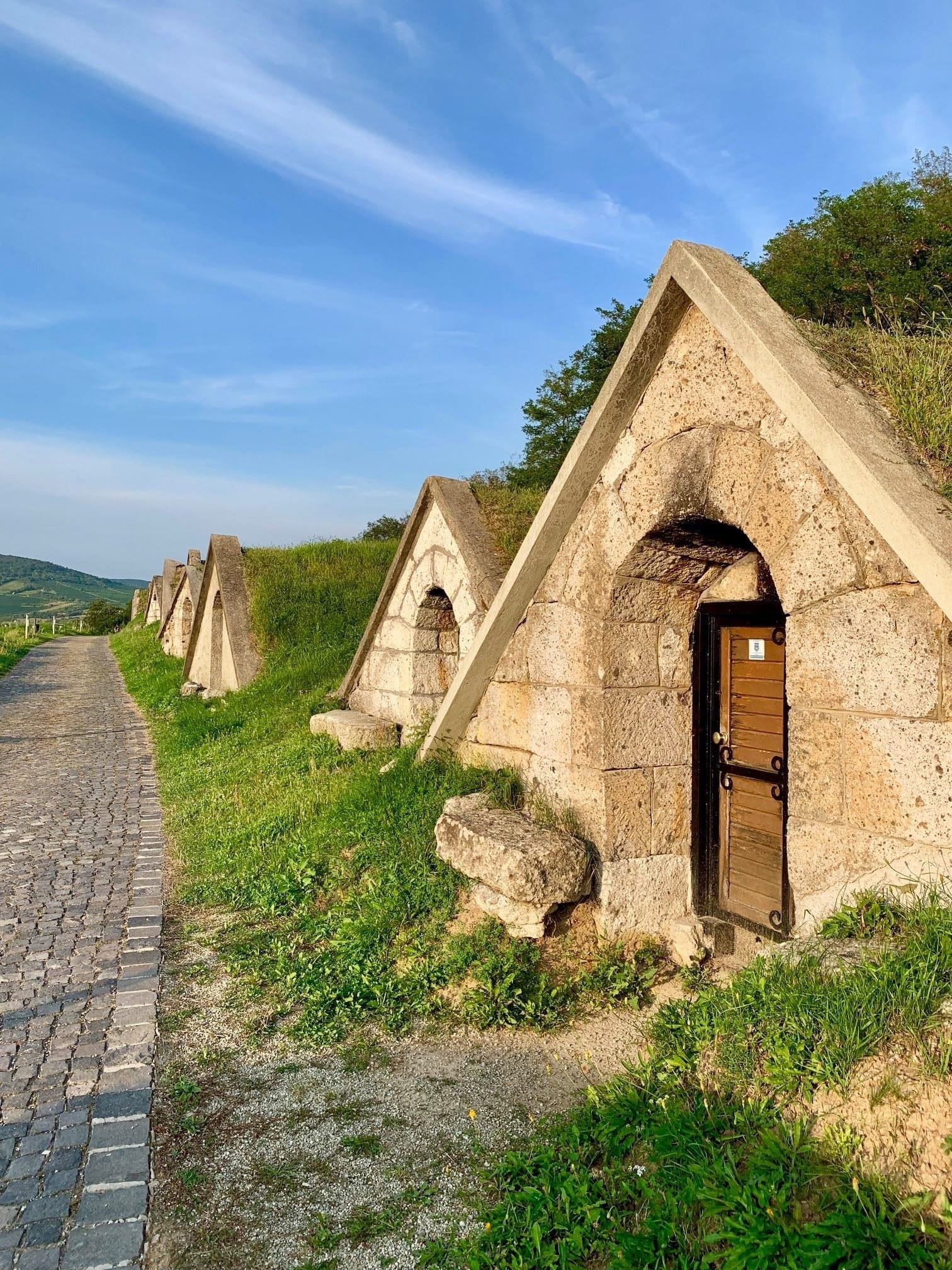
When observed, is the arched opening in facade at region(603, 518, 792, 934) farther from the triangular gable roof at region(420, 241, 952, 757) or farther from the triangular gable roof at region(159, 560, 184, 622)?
the triangular gable roof at region(159, 560, 184, 622)

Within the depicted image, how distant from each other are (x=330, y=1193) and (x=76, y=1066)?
1525 mm

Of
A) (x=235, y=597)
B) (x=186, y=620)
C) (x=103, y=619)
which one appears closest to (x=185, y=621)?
(x=186, y=620)

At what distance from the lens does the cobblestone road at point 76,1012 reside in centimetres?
277

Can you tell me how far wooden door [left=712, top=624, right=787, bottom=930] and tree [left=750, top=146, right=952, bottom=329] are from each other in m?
20.2

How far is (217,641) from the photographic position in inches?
575

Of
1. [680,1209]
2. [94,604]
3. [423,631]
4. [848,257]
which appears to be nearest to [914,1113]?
[680,1209]

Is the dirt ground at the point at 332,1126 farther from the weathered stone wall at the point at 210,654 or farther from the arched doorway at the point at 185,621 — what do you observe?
the arched doorway at the point at 185,621

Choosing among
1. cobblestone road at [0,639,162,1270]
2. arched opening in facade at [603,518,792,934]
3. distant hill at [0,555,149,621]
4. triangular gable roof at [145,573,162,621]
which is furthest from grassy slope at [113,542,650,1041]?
distant hill at [0,555,149,621]

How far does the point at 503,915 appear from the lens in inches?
180

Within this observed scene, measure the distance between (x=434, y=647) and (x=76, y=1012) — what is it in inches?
189

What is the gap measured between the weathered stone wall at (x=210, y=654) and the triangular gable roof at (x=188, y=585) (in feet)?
3.23

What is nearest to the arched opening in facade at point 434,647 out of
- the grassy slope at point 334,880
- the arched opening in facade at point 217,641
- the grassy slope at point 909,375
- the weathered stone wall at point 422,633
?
the weathered stone wall at point 422,633

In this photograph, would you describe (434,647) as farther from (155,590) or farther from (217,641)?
(155,590)

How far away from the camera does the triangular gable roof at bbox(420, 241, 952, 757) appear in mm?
2998
